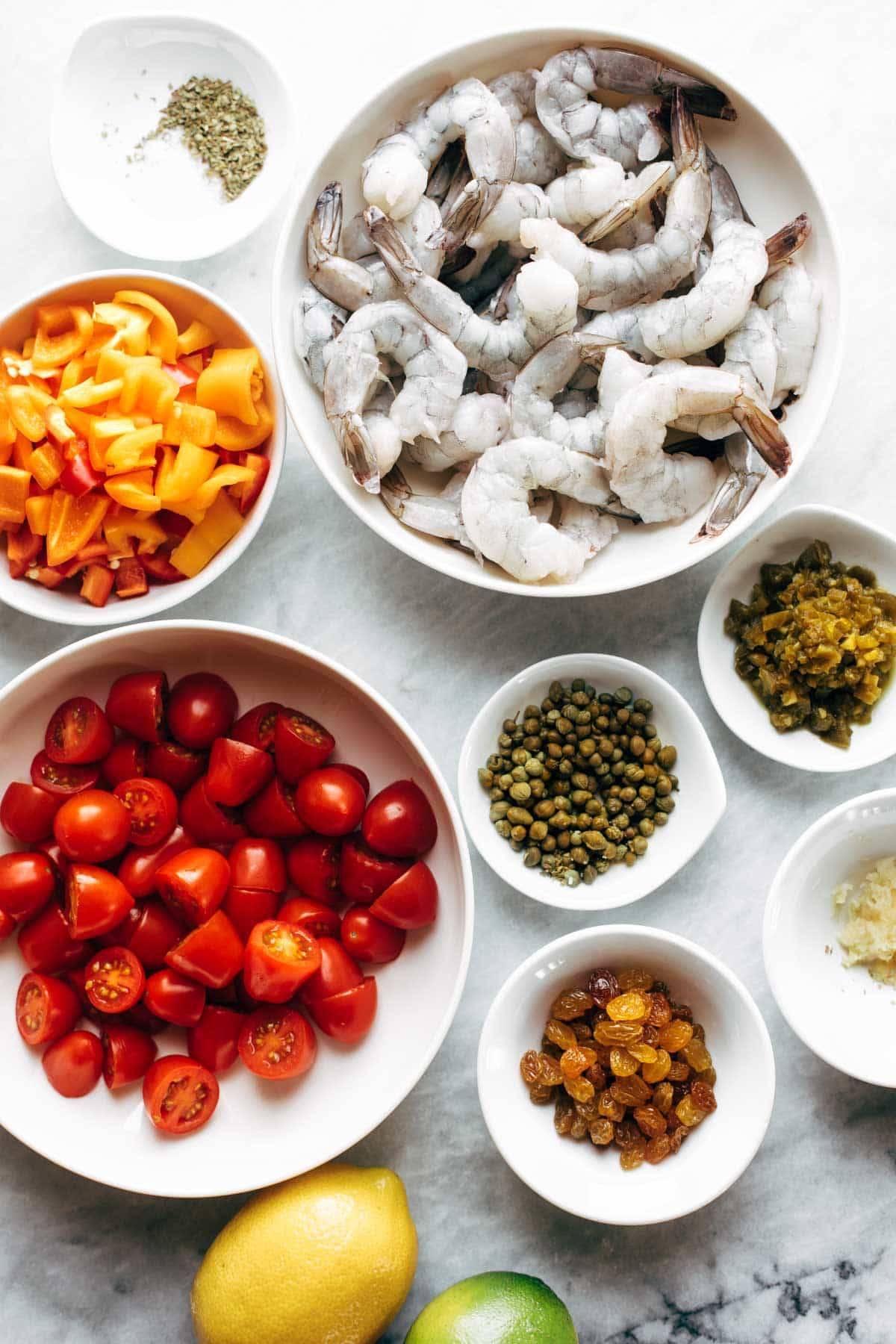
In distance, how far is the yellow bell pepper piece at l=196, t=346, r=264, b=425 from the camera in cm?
178

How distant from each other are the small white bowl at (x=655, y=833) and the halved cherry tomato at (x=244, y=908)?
38cm

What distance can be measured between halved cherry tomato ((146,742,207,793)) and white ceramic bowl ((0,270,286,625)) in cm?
23

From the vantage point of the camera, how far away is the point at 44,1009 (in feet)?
5.86

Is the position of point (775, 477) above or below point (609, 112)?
below

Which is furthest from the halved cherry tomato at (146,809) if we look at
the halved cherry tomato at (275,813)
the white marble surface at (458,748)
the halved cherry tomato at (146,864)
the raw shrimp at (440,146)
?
the raw shrimp at (440,146)

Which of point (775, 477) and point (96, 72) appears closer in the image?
point (775, 477)

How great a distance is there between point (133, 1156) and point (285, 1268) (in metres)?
0.33

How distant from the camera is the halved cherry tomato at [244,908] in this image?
1828mm

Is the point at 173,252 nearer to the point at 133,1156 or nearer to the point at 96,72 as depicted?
the point at 96,72

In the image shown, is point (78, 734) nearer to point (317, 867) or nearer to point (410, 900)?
point (317, 867)

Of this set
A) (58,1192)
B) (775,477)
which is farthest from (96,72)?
(58,1192)

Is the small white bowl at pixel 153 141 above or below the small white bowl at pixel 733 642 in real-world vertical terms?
above

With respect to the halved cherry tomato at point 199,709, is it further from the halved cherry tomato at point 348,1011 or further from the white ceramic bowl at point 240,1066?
the halved cherry tomato at point 348,1011

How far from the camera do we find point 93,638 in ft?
5.85
